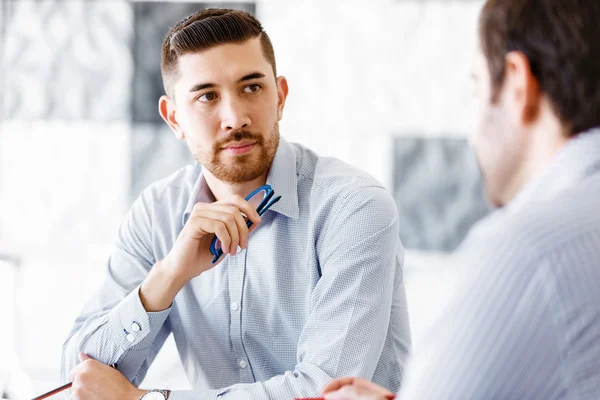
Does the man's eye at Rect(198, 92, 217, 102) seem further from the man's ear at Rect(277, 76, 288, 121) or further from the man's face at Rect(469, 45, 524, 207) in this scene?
the man's face at Rect(469, 45, 524, 207)

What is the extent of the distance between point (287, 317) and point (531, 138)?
0.87 meters

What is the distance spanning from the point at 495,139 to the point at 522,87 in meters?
0.08

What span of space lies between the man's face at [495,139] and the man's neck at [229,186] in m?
0.89

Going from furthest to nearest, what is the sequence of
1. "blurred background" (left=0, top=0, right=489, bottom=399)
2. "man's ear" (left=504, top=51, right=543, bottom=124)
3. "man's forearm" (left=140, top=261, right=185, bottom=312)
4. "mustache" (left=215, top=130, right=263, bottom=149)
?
"blurred background" (left=0, top=0, right=489, bottom=399) → "mustache" (left=215, top=130, right=263, bottom=149) → "man's forearm" (left=140, top=261, right=185, bottom=312) → "man's ear" (left=504, top=51, right=543, bottom=124)

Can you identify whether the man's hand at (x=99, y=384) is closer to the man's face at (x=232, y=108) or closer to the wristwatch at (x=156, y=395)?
the wristwatch at (x=156, y=395)

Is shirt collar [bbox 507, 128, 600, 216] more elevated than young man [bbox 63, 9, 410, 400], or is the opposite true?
shirt collar [bbox 507, 128, 600, 216]

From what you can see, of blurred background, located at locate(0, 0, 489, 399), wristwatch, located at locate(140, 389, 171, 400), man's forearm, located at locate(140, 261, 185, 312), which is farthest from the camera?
blurred background, located at locate(0, 0, 489, 399)

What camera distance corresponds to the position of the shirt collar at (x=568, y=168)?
0.85 meters

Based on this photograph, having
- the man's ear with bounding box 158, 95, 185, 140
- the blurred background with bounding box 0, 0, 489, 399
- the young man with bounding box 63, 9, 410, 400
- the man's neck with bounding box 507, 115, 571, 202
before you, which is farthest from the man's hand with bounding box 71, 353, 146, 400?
the blurred background with bounding box 0, 0, 489, 399

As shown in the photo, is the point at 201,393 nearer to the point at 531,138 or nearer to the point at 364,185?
the point at 364,185

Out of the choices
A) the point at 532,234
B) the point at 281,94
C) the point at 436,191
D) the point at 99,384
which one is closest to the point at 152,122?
the point at 436,191

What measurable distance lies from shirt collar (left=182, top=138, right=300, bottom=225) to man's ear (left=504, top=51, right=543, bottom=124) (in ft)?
2.68

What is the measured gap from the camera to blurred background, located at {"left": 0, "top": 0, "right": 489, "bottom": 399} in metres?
2.98

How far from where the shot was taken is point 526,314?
30.0 inches
